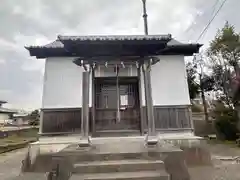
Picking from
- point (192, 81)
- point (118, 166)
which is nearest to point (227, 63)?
point (192, 81)

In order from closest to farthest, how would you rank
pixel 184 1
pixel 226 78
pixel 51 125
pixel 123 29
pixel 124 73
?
pixel 51 125
pixel 124 73
pixel 184 1
pixel 123 29
pixel 226 78

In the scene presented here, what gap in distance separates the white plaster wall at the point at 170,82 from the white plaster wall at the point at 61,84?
2721 mm

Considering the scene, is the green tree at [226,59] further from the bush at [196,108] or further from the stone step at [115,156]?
the stone step at [115,156]

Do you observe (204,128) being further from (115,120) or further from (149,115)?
(149,115)

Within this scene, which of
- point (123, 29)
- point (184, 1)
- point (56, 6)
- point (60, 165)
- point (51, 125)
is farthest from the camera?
point (123, 29)

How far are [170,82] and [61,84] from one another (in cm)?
389

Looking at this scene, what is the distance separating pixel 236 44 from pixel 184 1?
565 centimetres

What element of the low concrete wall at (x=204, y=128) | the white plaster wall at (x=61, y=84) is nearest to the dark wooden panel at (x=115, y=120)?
the white plaster wall at (x=61, y=84)

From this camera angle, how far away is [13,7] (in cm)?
889

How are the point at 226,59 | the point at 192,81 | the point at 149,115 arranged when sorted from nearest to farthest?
the point at 149,115, the point at 226,59, the point at 192,81

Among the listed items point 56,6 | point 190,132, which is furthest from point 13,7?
point 190,132

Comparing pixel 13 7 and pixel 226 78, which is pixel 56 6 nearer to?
pixel 13 7

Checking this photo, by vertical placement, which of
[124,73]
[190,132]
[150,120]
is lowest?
[190,132]

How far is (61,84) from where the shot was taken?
6250 millimetres
